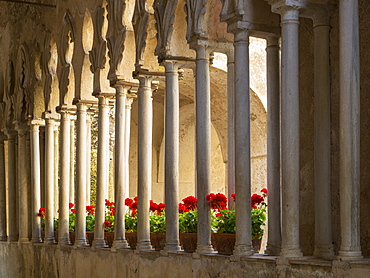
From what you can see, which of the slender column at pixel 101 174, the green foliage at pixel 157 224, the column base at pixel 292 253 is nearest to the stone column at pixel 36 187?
the slender column at pixel 101 174

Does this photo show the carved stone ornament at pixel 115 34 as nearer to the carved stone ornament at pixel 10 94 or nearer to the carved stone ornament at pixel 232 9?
the carved stone ornament at pixel 232 9

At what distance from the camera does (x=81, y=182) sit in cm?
1323

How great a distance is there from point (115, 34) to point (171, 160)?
2.50m

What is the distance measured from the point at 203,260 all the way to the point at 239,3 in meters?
2.68

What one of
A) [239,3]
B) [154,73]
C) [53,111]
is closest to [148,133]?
[154,73]

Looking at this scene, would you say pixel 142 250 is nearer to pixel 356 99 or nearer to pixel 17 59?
pixel 356 99

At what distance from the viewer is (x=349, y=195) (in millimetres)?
6684

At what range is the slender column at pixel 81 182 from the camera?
13.1 meters

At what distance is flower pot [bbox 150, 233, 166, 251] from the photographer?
10863 millimetres

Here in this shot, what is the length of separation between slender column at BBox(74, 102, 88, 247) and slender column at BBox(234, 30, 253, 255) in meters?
5.24

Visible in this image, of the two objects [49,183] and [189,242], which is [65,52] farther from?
[189,242]

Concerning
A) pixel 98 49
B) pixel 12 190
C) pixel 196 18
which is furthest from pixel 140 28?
pixel 12 190

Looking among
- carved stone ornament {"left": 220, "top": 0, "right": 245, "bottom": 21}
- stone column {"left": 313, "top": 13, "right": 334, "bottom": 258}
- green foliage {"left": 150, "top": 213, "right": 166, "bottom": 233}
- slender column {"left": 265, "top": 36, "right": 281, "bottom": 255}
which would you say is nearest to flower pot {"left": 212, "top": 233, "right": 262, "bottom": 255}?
slender column {"left": 265, "top": 36, "right": 281, "bottom": 255}

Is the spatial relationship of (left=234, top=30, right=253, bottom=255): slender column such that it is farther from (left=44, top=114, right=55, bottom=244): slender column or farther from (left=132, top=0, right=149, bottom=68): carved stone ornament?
(left=44, top=114, right=55, bottom=244): slender column
